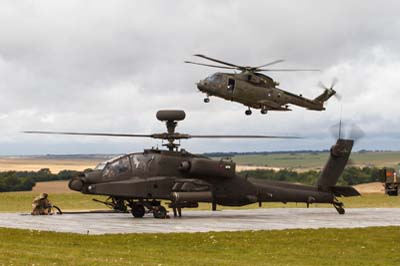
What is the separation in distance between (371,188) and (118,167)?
50.9 metres

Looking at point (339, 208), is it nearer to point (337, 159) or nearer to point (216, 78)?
point (337, 159)

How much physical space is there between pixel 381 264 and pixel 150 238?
7307mm

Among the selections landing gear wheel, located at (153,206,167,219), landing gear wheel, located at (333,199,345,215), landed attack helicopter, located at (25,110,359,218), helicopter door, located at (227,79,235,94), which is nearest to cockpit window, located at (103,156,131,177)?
landed attack helicopter, located at (25,110,359,218)

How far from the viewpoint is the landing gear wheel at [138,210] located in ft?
105

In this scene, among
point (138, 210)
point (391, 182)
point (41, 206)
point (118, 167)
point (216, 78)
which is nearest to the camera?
point (118, 167)

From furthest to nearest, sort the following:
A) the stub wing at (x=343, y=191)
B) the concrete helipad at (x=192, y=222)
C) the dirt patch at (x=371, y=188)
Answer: the dirt patch at (x=371, y=188) → the stub wing at (x=343, y=191) → the concrete helipad at (x=192, y=222)

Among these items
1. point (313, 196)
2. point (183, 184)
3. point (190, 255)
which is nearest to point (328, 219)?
point (313, 196)

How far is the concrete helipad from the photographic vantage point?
25.8m

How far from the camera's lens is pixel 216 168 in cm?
3234

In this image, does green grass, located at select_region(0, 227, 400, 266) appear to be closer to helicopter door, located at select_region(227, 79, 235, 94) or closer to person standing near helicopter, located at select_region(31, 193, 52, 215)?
person standing near helicopter, located at select_region(31, 193, 52, 215)

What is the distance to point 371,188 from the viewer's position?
77.3 metres

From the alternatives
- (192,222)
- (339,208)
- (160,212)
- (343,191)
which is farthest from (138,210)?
(343,191)

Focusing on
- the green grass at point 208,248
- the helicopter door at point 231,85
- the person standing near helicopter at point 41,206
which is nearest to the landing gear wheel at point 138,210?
the person standing near helicopter at point 41,206

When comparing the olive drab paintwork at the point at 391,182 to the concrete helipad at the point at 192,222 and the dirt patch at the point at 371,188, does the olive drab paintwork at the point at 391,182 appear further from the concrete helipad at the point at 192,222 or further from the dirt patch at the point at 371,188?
the concrete helipad at the point at 192,222
